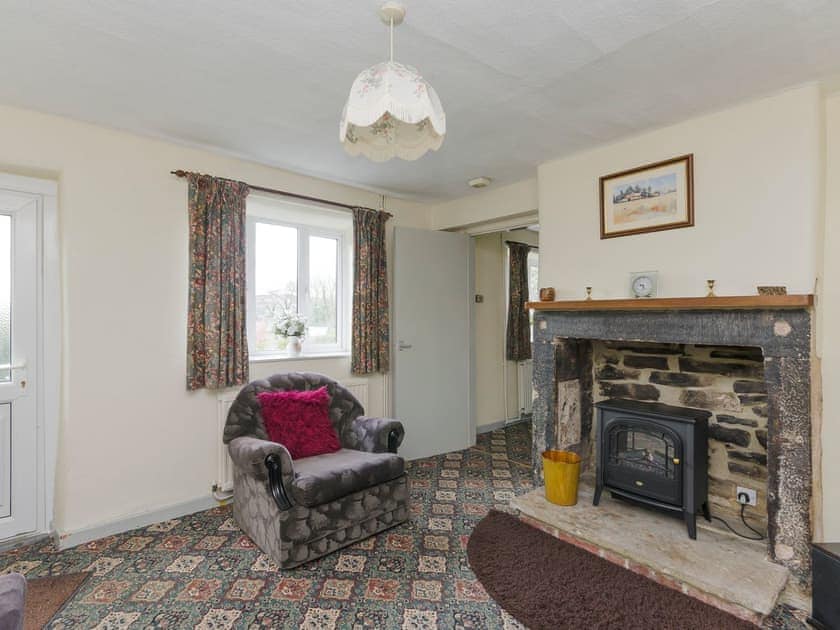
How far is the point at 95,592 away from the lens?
2119 mm

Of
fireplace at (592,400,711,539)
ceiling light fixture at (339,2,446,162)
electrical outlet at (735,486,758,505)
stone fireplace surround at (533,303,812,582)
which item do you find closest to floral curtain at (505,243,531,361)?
stone fireplace surround at (533,303,812,582)

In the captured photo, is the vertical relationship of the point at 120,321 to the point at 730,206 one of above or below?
below

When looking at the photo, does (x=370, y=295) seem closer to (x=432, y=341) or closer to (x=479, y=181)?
(x=432, y=341)

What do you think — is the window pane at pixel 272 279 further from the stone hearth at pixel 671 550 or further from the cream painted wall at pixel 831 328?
the cream painted wall at pixel 831 328

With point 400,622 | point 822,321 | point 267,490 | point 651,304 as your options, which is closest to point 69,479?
point 267,490

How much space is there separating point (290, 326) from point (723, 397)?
307 cm

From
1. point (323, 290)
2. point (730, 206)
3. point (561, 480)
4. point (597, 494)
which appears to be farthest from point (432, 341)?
point (730, 206)

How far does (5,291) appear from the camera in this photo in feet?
8.39

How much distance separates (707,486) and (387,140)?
2.76 m

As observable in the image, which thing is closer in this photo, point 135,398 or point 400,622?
point 400,622

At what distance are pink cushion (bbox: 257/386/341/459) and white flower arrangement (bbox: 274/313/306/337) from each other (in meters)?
0.65

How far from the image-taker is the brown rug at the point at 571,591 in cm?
190

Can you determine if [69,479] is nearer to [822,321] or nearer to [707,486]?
[707,486]

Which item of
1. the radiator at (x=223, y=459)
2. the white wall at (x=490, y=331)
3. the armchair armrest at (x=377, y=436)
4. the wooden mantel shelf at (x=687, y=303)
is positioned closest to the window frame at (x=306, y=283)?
the radiator at (x=223, y=459)
